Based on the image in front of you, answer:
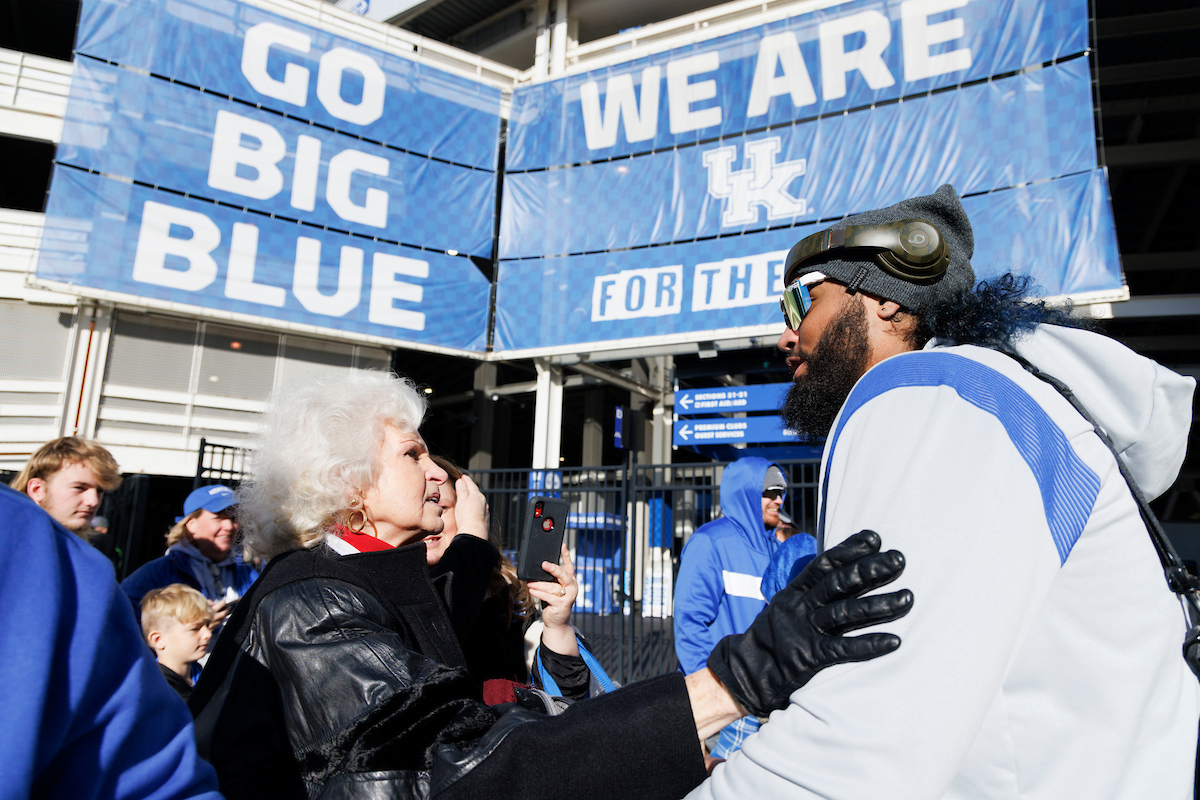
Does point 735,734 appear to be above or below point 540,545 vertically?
below

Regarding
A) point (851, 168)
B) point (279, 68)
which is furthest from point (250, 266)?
point (851, 168)

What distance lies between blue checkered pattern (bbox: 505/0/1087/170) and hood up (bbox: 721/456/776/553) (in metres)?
8.65

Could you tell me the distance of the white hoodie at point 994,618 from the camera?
91 centimetres

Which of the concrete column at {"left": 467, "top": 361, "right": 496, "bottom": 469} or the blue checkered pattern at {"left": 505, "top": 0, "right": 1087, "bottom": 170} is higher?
the blue checkered pattern at {"left": 505, "top": 0, "right": 1087, "bottom": 170}

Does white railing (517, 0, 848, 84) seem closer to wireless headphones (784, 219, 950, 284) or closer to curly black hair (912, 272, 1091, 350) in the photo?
wireless headphones (784, 219, 950, 284)

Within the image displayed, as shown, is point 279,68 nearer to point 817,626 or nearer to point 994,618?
point 817,626

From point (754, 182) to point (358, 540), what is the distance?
10882mm

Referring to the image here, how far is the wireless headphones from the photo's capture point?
1.59 m

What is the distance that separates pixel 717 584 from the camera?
4316mm

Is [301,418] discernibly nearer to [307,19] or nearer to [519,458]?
[307,19]

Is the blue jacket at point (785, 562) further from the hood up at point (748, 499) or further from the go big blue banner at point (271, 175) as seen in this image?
the go big blue banner at point (271, 175)

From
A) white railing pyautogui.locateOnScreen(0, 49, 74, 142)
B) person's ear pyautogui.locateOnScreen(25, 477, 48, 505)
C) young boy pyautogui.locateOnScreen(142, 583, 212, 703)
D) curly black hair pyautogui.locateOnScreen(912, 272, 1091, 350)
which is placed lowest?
young boy pyautogui.locateOnScreen(142, 583, 212, 703)

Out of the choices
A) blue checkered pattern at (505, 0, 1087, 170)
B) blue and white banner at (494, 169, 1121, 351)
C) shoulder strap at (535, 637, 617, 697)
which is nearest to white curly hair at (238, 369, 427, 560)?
shoulder strap at (535, 637, 617, 697)

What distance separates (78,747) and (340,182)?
13.2 meters
